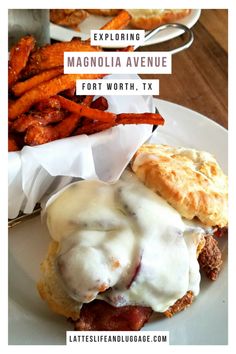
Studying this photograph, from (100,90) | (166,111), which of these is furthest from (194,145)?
(100,90)

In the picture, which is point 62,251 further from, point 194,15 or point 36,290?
point 194,15

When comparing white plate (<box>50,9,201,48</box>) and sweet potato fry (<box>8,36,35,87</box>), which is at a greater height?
sweet potato fry (<box>8,36,35,87</box>)

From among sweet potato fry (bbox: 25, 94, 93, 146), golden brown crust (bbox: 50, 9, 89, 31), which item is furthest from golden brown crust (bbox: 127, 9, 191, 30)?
sweet potato fry (bbox: 25, 94, 93, 146)

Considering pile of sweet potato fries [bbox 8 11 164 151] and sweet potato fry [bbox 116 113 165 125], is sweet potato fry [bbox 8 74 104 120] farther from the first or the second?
sweet potato fry [bbox 116 113 165 125]

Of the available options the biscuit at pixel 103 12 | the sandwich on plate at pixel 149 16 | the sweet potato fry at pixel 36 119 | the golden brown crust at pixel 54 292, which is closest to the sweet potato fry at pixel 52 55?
the sweet potato fry at pixel 36 119

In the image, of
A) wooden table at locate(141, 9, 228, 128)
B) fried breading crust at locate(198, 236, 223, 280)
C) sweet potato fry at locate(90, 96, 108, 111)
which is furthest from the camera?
wooden table at locate(141, 9, 228, 128)
